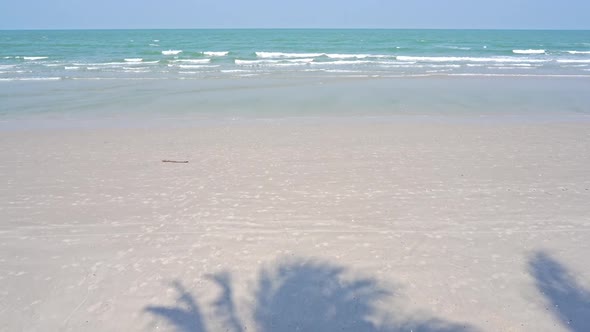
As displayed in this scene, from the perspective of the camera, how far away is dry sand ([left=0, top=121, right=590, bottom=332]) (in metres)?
4.28

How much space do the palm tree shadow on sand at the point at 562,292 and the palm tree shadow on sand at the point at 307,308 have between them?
0.95 metres

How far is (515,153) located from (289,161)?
4664 millimetres

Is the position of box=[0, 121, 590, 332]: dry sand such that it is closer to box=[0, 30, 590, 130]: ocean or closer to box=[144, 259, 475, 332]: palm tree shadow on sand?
box=[144, 259, 475, 332]: palm tree shadow on sand

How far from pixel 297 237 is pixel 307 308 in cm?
146

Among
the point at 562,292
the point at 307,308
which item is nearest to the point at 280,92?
the point at 307,308

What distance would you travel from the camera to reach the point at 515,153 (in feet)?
30.0

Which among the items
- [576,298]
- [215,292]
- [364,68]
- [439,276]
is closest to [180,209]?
[215,292]

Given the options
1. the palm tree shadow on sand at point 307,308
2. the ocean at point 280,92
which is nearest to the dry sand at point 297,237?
the palm tree shadow on sand at point 307,308

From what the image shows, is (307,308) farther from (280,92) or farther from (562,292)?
(280,92)

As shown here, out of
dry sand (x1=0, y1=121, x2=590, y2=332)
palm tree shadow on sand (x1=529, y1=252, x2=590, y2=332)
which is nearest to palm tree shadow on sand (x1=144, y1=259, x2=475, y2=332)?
dry sand (x1=0, y1=121, x2=590, y2=332)

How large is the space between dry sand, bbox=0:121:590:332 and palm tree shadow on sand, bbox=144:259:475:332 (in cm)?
2

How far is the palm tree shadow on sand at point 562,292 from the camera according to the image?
13.5 feet

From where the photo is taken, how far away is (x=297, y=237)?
5719mm

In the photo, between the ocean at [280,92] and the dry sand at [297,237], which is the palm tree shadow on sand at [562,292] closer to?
the dry sand at [297,237]
